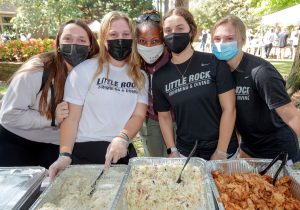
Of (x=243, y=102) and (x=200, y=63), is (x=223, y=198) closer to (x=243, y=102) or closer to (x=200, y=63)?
(x=243, y=102)

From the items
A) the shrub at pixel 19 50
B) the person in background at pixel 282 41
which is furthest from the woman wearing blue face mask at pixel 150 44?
the person in background at pixel 282 41

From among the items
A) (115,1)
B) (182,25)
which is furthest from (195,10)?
(182,25)

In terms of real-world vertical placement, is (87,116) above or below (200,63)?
below

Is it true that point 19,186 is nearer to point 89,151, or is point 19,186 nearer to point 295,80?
point 89,151

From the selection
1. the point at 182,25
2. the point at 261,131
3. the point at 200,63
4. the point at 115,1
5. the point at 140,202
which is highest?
the point at 115,1

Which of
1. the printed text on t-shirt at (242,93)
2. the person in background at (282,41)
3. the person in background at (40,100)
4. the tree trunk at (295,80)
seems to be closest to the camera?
the printed text on t-shirt at (242,93)

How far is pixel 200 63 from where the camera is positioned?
2.43 meters

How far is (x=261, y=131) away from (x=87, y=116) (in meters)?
1.39

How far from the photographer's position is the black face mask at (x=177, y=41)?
245 cm

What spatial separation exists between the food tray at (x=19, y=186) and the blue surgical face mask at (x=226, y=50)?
5.16ft

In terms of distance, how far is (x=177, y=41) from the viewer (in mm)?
2453

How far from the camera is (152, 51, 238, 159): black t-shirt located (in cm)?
235

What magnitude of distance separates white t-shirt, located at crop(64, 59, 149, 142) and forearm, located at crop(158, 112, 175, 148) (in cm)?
34

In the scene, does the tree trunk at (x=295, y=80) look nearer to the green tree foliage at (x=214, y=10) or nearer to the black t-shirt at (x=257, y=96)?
the black t-shirt at (x=257, y=96)
